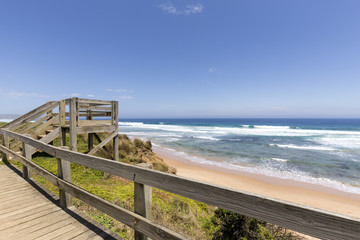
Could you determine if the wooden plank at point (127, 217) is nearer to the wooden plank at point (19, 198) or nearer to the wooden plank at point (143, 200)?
the wooden plank at point (143, 200)

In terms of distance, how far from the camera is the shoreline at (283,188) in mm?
8477

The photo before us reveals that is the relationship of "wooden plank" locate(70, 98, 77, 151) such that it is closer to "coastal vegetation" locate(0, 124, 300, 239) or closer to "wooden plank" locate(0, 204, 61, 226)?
→ "coastal vegetation" locate(0, 124, 300, 239)

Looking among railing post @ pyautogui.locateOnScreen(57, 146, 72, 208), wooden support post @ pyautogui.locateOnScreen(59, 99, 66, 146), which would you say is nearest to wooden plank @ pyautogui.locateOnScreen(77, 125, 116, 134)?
wooden support post @ pyautogui.locateOnScreen(59, 99, 66, 146)

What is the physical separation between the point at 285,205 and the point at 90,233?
2.83 m

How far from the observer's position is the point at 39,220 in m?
3.02

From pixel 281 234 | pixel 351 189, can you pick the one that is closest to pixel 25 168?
pixel 281 234

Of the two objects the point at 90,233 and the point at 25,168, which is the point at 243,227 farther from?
the point at 25,168

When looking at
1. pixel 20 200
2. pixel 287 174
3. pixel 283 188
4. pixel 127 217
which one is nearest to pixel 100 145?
pixel 20 200

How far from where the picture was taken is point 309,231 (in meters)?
1.21

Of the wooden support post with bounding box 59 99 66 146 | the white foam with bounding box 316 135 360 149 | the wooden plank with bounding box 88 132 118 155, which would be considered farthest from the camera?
the white foam with bounding box 316 135 360 149

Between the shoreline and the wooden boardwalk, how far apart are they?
21.0ft

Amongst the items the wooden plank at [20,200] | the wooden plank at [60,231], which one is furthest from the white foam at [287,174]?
the wooden plank at [60,231]

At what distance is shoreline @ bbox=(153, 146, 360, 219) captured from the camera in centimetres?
848

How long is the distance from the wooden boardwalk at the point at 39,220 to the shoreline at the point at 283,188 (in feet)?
21.0
